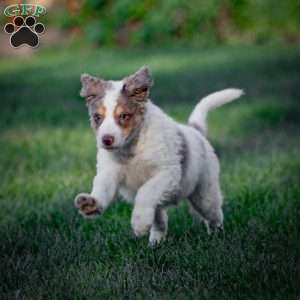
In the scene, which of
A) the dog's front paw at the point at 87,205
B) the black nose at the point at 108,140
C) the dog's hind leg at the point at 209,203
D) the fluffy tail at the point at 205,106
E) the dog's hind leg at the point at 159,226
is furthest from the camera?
the fluffy tail at the point at 205,106

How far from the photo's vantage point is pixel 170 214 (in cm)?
571

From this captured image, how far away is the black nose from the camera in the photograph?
169 inches

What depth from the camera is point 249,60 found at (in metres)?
16.1

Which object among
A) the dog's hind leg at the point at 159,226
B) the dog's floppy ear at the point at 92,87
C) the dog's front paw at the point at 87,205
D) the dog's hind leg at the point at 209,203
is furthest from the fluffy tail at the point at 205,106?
the dog's front paw at the point at 87,205

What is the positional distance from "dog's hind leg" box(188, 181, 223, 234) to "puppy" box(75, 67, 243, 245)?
14 centimetres

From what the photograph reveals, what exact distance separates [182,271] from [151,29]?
1634 centimetres

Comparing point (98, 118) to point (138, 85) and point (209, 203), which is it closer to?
point (138, 85)

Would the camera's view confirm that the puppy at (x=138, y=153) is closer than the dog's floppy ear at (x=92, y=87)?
Yes

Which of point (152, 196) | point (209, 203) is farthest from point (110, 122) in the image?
point (209, 203)

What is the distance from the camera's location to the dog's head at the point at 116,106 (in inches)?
171

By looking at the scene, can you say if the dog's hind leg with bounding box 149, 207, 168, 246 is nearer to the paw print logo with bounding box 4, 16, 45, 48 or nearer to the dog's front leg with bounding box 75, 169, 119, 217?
the dog's front leg with bounding box 75, 169, 119, 217

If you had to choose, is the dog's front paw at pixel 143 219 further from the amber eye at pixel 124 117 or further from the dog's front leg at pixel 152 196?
the amber eye at pixel 124 117

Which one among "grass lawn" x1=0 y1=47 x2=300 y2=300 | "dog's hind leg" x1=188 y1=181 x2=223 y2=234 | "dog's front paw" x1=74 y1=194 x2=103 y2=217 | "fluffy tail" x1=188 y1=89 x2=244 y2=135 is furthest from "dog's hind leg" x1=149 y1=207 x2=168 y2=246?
"dog's front paw" x1=74 y1=194 x2=103 y2=217

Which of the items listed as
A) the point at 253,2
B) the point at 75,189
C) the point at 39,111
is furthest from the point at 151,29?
the point at 75,189
